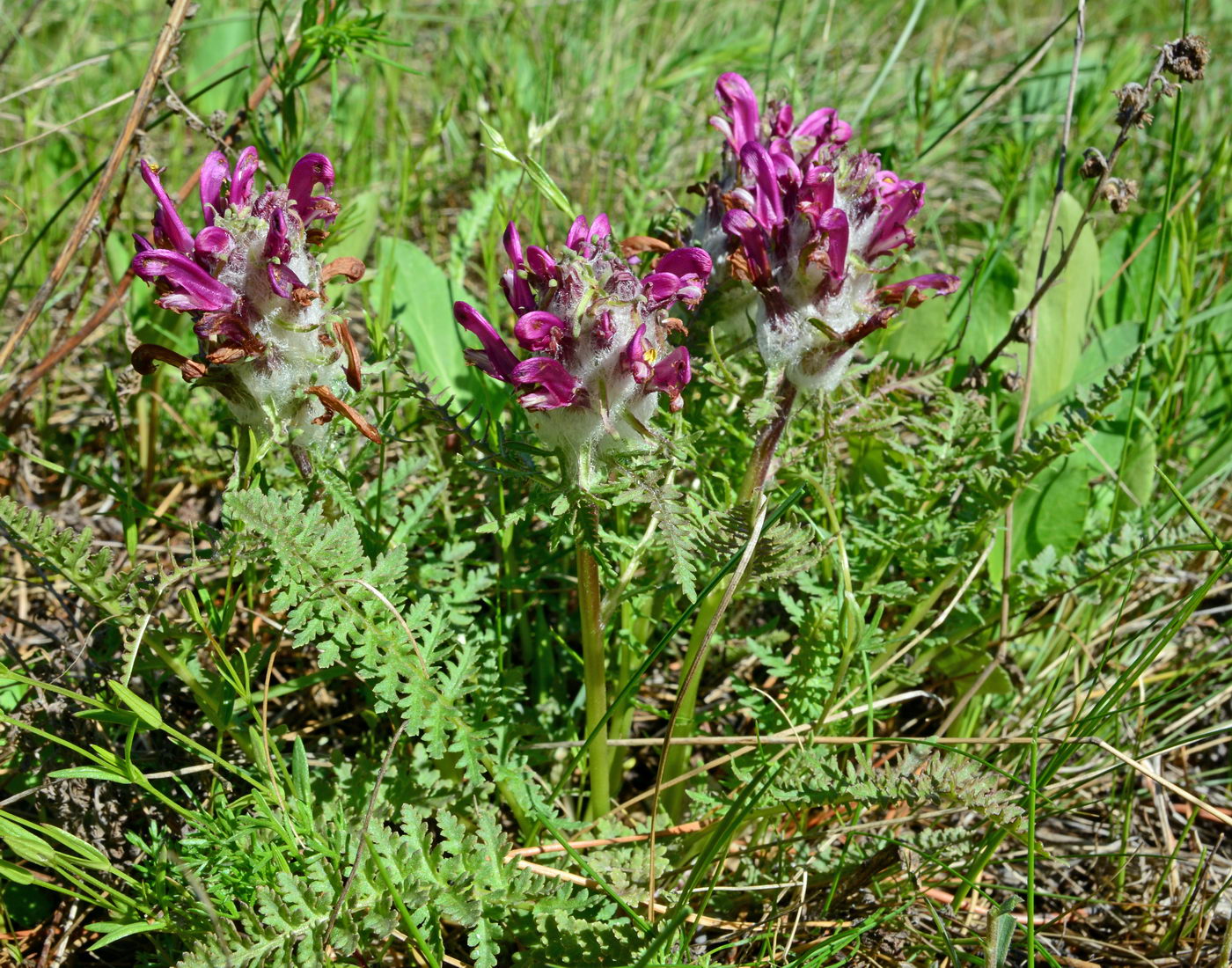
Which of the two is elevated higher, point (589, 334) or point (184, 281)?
point (184, 281)

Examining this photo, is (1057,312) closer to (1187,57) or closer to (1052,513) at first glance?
(1052,513)

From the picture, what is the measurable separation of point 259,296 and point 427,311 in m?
1.16

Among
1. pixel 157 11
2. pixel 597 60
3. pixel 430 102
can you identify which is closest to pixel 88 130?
pixel 157 11

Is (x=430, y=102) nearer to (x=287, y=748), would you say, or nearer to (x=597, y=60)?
(x=597, y=60)

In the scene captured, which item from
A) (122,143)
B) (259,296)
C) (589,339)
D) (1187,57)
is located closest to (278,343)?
(259,296)

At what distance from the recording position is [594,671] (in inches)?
87.8

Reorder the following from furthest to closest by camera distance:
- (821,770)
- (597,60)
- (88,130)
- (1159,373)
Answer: (597,60) < (88,130) < (1159,373) < (821,770)

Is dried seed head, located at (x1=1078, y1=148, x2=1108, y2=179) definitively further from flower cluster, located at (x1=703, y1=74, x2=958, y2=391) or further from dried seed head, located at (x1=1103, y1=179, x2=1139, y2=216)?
flower cluster, located at (x1=703, y1=74, x2=958, y2=391)

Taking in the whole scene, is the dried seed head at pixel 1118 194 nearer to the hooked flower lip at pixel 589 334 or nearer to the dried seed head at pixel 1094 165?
the dried seed head at pixel 1094 165

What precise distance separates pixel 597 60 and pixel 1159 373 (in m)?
2.78

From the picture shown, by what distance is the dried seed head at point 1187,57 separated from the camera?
234 centimetres

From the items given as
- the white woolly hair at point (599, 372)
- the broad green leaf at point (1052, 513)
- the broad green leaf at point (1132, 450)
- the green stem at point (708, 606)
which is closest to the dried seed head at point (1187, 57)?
the broad green leaf at point (1132, 450)

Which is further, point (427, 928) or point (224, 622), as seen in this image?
point (224, 622)

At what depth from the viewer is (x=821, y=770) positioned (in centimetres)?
207
